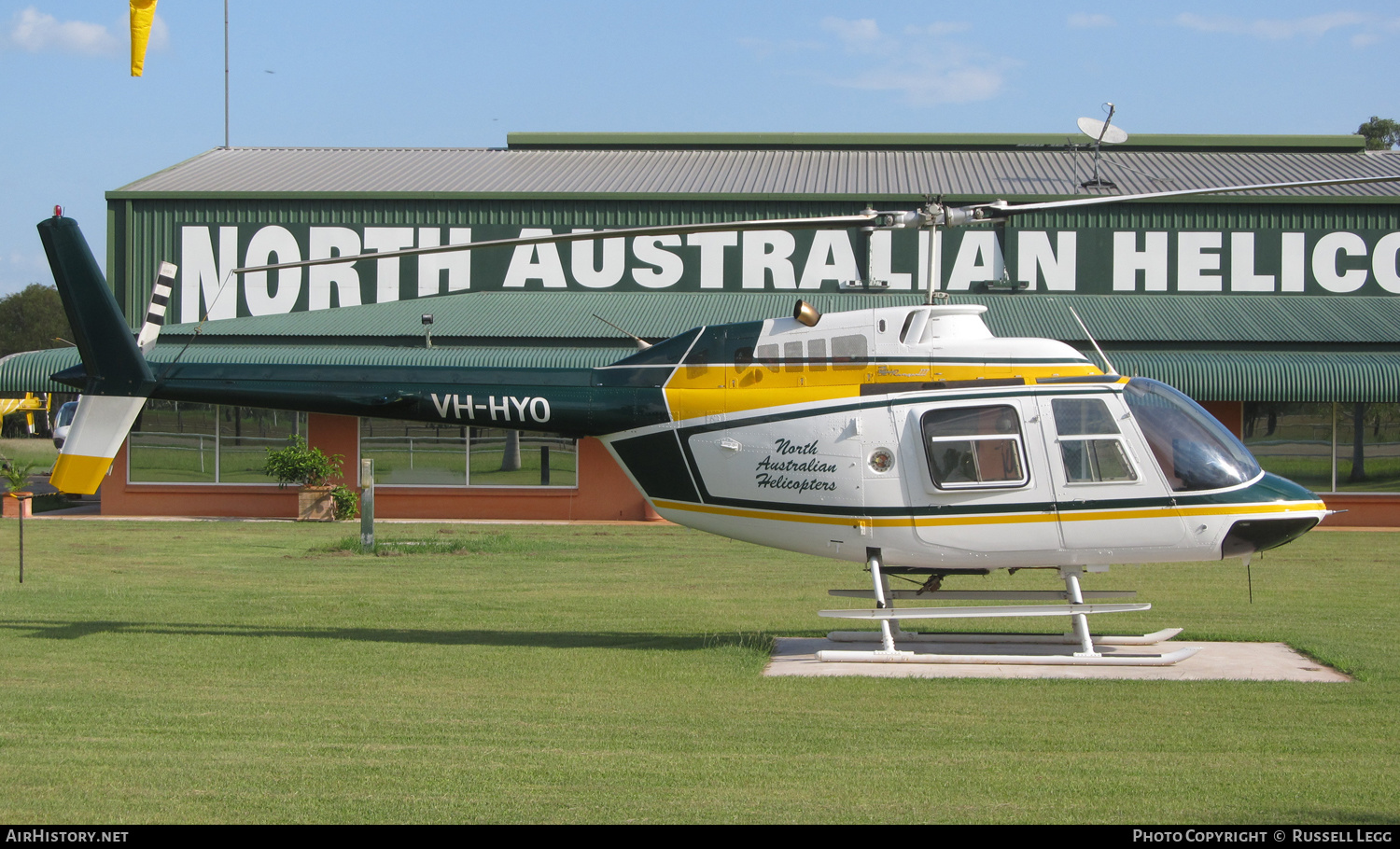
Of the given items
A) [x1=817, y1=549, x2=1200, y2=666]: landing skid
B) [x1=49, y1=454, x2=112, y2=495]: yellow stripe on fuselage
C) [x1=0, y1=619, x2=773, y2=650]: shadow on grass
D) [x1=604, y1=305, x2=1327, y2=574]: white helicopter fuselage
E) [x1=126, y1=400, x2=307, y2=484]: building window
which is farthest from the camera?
[x1=126, y1=400, x2=307, y2=484]: building window

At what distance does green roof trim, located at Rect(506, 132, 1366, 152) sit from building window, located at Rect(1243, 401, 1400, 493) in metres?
12.1

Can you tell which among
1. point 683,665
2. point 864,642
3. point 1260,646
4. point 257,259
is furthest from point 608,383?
point 257,259

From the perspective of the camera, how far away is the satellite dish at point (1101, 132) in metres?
33.2

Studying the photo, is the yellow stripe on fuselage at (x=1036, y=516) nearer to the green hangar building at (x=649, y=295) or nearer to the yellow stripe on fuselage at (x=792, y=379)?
the yellow stripe on fuselage at (x=792, y=379)

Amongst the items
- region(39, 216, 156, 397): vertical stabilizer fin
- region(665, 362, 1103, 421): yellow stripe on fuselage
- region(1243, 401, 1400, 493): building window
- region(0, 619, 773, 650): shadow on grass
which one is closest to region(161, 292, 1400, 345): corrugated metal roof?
region(1243, 401, 1400, 493): building window

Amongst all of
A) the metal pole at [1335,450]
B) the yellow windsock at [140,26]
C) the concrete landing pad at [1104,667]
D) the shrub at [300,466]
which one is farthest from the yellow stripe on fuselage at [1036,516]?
the metal pole at [1335,450]

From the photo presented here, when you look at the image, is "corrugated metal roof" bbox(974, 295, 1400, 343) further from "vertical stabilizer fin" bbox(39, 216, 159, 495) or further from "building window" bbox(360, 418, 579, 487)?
"vertical stabilizer fin" bbox(39, 216, 159, 495)

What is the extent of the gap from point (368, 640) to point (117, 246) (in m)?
21.9

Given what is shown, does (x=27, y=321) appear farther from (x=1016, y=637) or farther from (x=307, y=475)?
(x=1016, y=637)

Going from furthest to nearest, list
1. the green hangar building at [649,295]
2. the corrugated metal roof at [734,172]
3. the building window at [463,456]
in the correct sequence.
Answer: the corrugated metal roof at [734,172], the building window at [463,456], the green hangar building at [649,295]

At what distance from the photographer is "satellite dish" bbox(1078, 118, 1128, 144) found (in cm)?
3325

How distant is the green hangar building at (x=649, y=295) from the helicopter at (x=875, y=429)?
13.9m

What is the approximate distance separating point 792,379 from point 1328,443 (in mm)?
20247

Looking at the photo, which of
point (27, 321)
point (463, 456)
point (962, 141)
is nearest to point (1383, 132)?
point (962, 141)
